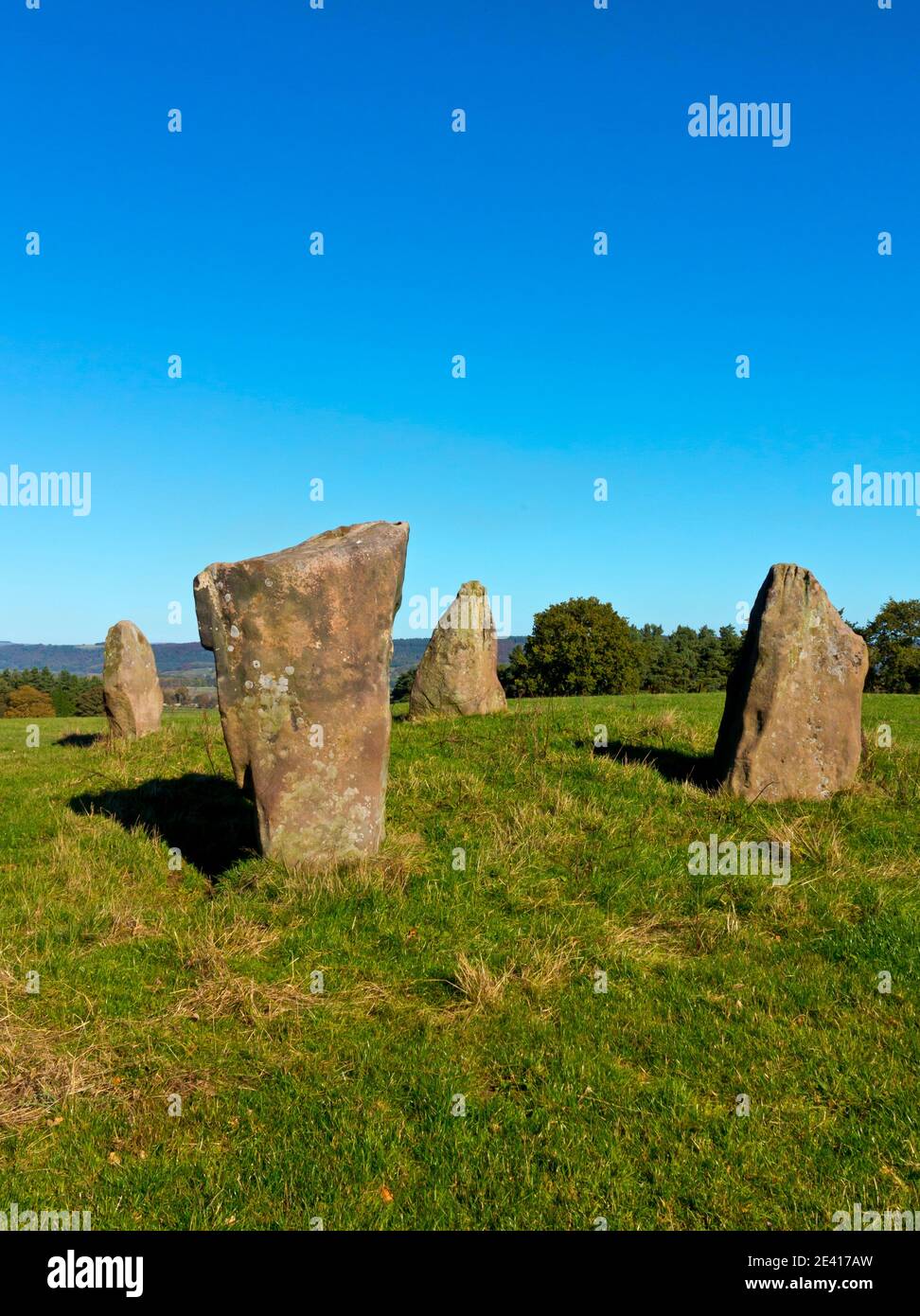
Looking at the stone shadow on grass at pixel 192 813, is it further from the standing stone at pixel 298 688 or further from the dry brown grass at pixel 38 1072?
the dry brown grass at pixel 38 1072

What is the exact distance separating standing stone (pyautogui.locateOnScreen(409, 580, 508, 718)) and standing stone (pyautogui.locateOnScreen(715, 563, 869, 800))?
789 centimetres

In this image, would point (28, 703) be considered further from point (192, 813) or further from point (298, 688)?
point (298, 688)

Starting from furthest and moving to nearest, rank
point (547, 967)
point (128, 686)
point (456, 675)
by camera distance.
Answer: point (128, 686) → point (456, 675) → point (547, 967)

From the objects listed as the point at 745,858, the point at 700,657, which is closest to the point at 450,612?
the point at 745,858

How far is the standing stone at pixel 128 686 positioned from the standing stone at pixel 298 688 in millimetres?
11736

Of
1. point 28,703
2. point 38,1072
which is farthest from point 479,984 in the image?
point 28,703

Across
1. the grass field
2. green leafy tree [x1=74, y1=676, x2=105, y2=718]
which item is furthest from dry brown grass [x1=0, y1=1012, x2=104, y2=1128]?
green leafy tree [x1=74, y1=676, x2=105, y2=718]

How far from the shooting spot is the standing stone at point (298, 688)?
8461 mm

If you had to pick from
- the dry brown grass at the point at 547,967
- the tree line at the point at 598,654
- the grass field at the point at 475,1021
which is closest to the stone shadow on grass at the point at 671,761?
the grass field at the point at 475,1021

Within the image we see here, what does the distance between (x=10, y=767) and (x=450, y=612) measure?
9.65m

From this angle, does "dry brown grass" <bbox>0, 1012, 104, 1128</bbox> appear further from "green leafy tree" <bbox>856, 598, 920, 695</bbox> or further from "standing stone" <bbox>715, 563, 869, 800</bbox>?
"green leafy tree" <bbox>856, 598, 920, 695</bbox>

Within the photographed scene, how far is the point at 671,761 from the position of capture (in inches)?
494

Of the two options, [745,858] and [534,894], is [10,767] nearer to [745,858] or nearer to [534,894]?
[534,894]

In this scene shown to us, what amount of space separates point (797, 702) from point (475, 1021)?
6.71 m
